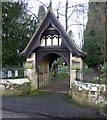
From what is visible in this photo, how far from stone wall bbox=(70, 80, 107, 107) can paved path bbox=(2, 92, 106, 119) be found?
634mm

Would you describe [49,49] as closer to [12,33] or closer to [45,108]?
[45,108]

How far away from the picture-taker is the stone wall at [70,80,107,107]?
1226 cm

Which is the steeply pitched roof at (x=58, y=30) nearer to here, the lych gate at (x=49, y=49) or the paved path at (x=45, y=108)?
the lych gate at (x=49, y=49)

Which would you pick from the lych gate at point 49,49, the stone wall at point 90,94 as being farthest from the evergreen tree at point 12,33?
the stone wall at point 90,94

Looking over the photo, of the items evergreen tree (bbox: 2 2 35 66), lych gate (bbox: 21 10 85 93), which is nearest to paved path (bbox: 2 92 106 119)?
lych gate (bbox: 21 10 85 93)

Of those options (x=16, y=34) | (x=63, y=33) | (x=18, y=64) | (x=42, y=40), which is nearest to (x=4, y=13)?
(x=16, y=34)

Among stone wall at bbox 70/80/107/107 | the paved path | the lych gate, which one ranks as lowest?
the paved path

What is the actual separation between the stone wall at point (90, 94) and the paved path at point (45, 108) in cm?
63

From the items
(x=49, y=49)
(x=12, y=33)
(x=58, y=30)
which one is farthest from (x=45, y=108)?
(x=12, y=33)

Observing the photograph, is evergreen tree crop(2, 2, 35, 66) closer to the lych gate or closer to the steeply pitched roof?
the lych gate

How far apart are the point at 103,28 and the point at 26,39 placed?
8624mm

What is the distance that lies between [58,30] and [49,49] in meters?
1.42

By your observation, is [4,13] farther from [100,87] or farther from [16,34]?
[100,87]

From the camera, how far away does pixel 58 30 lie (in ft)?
52.6
